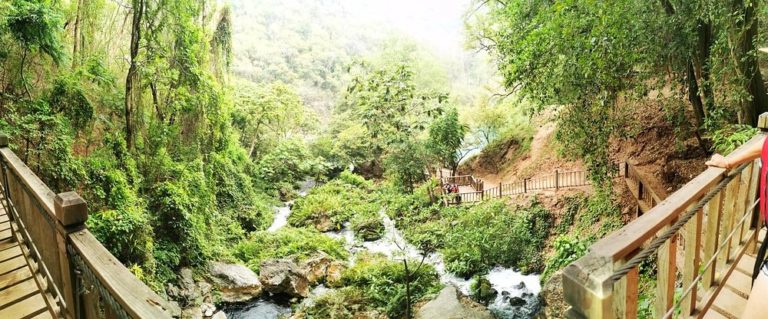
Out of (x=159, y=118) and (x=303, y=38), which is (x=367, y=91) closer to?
(x=159, y=118)

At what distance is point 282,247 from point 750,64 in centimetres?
1142

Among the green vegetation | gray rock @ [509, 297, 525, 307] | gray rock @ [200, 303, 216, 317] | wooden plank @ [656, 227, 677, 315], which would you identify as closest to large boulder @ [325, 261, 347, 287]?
the green vegetation

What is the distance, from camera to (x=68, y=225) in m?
1.76

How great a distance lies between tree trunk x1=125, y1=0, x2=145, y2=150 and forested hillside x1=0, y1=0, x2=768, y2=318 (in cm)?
3

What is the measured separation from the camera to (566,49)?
6.11 m

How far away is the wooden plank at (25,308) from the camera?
255 centimetres

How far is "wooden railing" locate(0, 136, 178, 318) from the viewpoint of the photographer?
1.32 meters

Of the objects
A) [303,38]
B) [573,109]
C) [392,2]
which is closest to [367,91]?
[573,109]

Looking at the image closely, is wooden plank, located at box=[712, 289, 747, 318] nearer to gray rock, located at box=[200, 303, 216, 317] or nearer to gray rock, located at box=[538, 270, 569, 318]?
gray rock, located at box=[538, 270, 569, 318]

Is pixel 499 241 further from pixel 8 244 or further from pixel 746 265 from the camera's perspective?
pixel 8 244

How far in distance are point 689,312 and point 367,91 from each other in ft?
37.2

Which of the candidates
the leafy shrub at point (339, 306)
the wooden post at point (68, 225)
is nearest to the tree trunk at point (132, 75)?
the leafy shrub at point (339, 306)

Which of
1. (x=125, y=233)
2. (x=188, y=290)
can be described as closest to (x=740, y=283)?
(x=125, y=233)

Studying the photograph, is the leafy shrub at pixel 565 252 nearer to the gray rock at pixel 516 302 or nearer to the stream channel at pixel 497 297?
the stream channel at pixel 497 297
